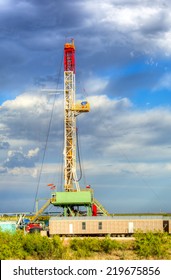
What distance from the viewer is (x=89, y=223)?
2085 inches

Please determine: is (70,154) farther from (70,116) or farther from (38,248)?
(38,248)

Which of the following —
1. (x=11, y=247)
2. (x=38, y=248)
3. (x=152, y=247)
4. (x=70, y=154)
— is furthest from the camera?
(x=70, y=154)

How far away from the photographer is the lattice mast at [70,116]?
6394cm

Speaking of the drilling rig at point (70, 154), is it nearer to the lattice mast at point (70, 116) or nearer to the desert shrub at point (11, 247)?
the lattice mast at point (70, 116)

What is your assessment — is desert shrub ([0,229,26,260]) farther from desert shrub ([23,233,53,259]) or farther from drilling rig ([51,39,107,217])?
drilling rig ([51,39,107,217])

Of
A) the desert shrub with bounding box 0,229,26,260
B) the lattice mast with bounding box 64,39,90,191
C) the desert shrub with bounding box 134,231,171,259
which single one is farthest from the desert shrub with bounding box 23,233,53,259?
the lattice mast with bounding box 64,39,90,191

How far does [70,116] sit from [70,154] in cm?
526

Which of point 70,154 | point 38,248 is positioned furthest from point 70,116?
point 38,248

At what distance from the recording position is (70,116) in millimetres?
64750

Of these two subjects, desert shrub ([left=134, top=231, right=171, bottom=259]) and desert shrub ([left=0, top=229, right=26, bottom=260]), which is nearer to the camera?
desert shrub ([left=0, top=229, right=26, bottom=260])

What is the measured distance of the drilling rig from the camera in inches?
2398

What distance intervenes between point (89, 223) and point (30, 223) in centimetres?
1156

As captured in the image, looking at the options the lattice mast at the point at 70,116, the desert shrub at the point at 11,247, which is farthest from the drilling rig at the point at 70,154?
the desert shrub at the point at 11,247
